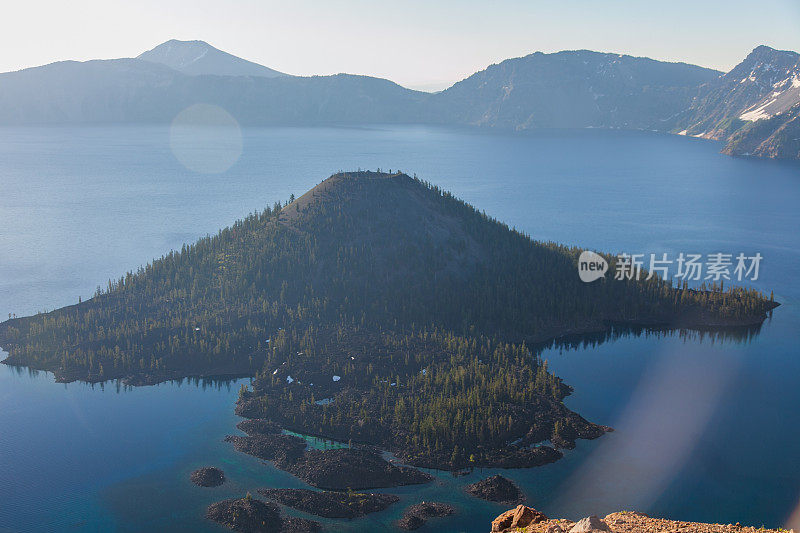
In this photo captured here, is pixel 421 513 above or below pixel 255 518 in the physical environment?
above

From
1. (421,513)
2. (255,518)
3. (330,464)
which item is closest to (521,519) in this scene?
(421,513)

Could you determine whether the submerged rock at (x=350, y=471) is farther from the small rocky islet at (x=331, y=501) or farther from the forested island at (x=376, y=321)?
the small rocky islet at (x=331, y=501)

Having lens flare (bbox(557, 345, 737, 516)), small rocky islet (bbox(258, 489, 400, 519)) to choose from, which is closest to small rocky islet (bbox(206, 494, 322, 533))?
small rocky islet (bbox(258, 489, 400, 519))

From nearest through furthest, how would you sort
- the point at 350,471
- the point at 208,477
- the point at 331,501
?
the point at 331,501 < the point at 208,477 < the point at 350,471

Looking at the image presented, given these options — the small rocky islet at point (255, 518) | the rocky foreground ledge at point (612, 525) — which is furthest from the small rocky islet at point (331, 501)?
the rocky foreground ledge at point (612, 525)

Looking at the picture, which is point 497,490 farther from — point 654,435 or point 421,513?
point 654,435

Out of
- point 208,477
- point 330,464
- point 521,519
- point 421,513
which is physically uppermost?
point 521,519

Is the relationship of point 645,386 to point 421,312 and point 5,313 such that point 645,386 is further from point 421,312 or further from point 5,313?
point 5,313
